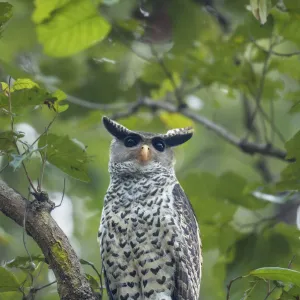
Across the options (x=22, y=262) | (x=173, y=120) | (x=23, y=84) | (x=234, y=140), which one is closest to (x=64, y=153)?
(x=23, y=84)

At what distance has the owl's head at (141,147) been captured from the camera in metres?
4.52

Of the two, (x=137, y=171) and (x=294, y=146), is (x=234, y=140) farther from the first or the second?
(x=294, y=146)

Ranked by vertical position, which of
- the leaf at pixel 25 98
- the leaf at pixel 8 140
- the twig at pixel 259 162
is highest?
the leaf at pixel 25 98

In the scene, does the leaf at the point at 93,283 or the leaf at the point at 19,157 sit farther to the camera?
the leaf at the point at 93,283

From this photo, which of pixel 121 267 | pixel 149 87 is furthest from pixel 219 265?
pixel 149 87

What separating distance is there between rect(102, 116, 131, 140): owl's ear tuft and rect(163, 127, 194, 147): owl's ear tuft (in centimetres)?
27

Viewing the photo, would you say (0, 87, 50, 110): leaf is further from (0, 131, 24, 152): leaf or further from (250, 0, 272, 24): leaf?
(250, 0, 272, 24): leaf

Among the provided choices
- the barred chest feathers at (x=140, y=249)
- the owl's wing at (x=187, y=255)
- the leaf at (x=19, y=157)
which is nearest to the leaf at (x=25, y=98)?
the leaf at (x=19, y=157)

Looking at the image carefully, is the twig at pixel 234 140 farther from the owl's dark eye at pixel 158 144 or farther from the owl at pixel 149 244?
the owl at pixel 149 244

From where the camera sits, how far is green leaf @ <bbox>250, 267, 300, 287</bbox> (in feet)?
8.61

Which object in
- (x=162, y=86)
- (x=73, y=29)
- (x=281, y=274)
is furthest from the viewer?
(x=162, y=86)

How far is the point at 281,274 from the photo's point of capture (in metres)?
2.66

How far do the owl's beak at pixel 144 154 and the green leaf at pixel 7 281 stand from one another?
1.63 metres

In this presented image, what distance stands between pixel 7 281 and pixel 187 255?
53.9 inches
